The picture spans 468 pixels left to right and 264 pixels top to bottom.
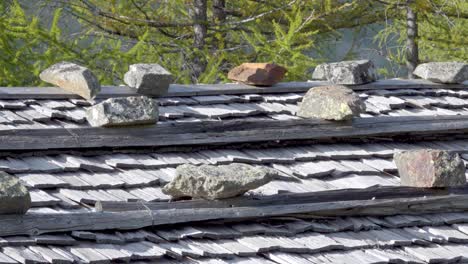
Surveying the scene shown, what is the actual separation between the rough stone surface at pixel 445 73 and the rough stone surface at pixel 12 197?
4118 mm

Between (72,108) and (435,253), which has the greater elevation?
(72,108)

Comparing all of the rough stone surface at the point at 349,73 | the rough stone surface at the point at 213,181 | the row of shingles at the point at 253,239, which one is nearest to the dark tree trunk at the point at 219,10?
the rough stone surface at the point at 349,73

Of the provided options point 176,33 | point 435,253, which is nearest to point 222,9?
point 176,33

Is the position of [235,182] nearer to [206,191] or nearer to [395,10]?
[206,191]

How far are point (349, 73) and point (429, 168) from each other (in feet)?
5.49

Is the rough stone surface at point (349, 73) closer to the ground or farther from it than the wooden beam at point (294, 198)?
farther from it

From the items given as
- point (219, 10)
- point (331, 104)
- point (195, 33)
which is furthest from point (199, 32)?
point (331, 104)

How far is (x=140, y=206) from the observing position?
4.80m

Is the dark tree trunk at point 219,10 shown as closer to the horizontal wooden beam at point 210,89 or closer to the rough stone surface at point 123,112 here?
the horizontal wooden beam at point 210,89

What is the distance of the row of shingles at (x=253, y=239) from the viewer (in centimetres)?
436

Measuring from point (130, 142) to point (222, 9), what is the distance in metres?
11.1

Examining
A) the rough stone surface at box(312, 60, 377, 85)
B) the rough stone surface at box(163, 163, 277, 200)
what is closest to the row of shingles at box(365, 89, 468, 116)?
the rough stone surface at box(312, 60, 377, 85)

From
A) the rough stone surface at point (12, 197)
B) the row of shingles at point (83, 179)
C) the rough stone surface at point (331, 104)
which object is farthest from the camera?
the rough stone surface at point (331, 104)

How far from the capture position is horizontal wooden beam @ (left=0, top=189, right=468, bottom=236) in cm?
441
